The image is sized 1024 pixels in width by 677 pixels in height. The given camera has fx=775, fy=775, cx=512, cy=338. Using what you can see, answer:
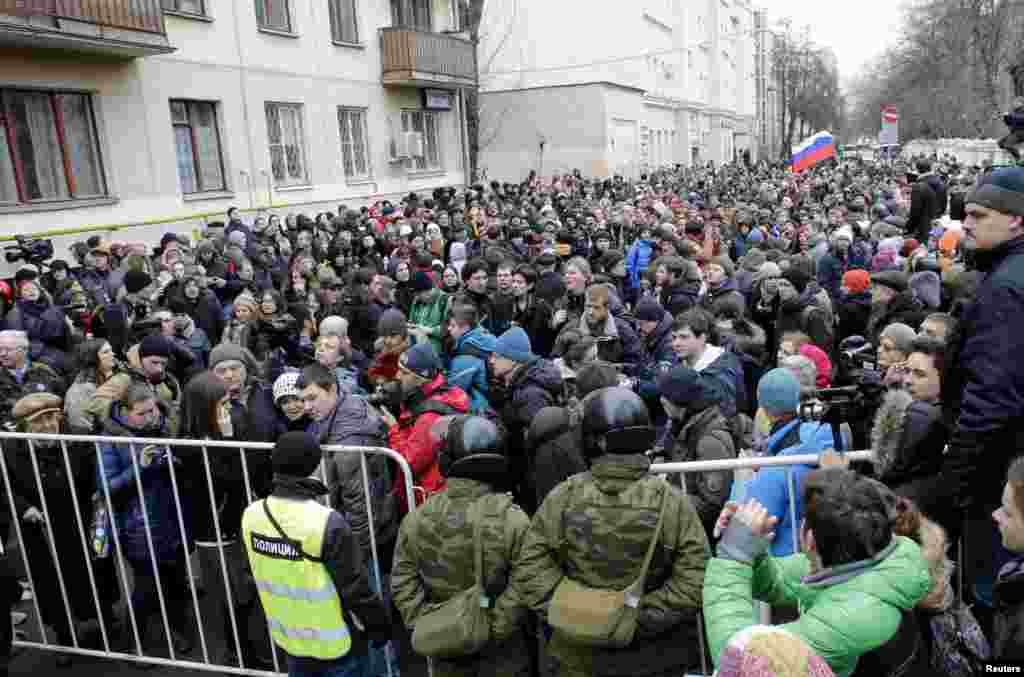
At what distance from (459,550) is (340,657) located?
0.84m

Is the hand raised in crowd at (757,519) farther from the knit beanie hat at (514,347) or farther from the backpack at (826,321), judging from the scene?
the backpack at (826,321)

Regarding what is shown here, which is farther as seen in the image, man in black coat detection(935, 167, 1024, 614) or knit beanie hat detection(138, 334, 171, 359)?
knit beanie hat detection(138, 334, 171, 359)

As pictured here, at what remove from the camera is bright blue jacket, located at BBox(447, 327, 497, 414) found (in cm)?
527

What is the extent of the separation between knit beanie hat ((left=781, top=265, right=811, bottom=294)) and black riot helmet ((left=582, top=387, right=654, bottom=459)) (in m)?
5.41

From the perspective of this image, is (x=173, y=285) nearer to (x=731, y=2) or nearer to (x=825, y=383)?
(x=825, y=383)

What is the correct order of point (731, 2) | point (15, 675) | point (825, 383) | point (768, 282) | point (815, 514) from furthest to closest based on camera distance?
point (731, 2), point (768, 282), point (825, 383), point (15, 675), point (815, 514)

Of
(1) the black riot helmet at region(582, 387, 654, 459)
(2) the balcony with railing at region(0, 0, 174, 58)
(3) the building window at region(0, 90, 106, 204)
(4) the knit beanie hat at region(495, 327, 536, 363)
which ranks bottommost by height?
(4) the knit beanie hat at region(495, 327, 536, 363)

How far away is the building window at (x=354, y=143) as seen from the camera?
21.2m

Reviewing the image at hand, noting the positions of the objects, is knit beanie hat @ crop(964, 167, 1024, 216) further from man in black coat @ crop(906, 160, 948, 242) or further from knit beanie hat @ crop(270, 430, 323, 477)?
man in black coat @ crop(906, 160, 948, 242)

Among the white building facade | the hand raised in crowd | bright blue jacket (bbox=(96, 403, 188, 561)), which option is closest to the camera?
the hand raised in crowd

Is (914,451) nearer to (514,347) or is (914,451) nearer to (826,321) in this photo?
(514,347)

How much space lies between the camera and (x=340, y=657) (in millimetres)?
3311

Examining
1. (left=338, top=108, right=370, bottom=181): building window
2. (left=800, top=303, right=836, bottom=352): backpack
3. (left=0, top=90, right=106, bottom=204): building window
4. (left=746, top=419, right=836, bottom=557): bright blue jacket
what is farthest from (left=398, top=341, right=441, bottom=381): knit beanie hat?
(left=338, top=108, right=370, bottom=181): building window

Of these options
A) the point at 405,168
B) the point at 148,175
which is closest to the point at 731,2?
the point at 405,168
